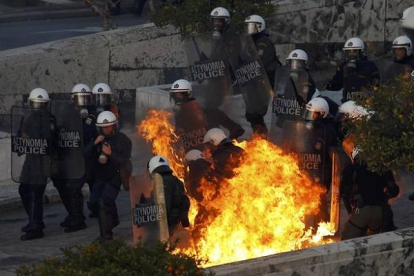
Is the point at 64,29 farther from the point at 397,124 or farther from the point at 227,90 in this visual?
the point at 397,124

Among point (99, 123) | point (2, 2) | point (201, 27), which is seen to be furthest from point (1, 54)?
→ point (2, 2)

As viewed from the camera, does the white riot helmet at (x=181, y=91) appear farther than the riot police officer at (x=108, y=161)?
Yes

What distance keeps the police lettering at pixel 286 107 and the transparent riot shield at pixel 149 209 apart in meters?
3.47

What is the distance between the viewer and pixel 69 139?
13414 millimetres

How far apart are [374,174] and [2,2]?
2123cm

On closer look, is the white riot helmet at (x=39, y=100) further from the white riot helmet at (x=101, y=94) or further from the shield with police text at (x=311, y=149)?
the shield with police text at (x=311, y=149)

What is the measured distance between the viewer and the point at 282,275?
9.66 m

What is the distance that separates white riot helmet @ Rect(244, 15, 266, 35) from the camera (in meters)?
16.2

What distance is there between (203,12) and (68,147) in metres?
4.18

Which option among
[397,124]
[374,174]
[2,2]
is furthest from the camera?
[2,2]

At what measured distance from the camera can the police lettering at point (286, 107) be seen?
1440cm

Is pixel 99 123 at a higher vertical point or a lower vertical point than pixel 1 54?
lower

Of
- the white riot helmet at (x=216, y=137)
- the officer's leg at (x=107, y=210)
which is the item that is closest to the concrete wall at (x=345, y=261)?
the white riot helmet at (x=216, y=137)

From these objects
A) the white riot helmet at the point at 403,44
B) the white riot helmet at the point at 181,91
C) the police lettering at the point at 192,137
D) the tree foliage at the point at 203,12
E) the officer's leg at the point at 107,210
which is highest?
the tree foliage at the point at 203,12
